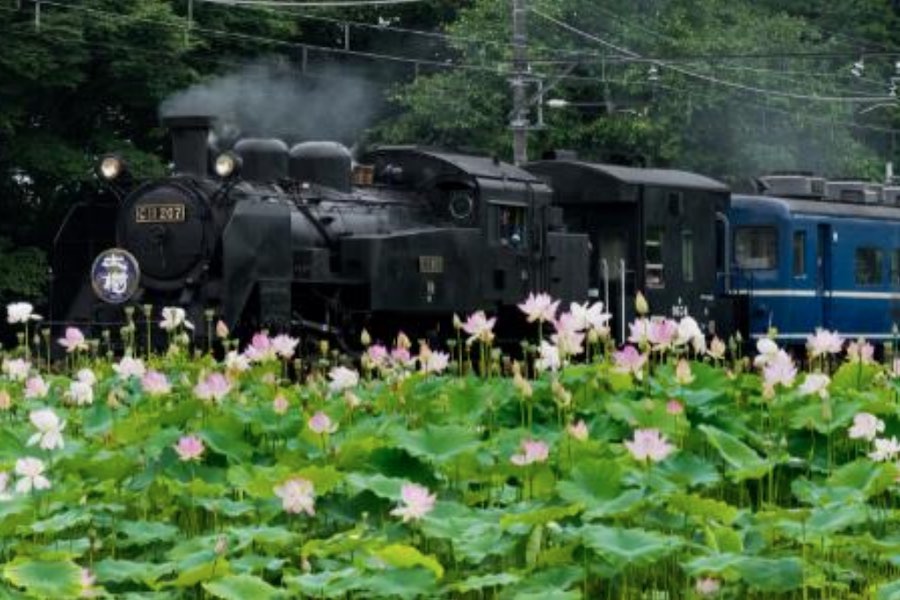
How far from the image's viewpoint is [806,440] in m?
7.88

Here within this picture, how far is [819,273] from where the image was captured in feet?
94.0

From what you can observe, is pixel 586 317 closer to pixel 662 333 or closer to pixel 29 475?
pixel 662 333

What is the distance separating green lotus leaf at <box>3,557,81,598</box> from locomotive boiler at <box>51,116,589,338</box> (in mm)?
14219

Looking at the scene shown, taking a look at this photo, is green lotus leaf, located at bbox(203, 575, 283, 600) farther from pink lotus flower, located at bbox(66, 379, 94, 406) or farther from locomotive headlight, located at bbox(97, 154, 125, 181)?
locomotive headlight, located at bbox(97, 154, 125, 181)

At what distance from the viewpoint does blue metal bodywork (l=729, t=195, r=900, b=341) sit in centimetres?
2788

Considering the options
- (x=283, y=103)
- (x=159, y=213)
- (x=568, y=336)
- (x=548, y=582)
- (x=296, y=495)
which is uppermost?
(x=283, y=103)

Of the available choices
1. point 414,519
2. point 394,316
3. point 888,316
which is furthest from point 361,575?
point 888,316

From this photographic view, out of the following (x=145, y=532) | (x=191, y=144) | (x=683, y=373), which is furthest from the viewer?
(x=191, y=144)

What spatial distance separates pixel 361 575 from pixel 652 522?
113 cm

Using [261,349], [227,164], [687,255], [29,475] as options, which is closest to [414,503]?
[29,475]

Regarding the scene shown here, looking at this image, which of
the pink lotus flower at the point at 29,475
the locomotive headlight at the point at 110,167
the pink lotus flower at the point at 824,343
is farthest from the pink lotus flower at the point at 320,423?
the locomotive headlight at the point at 110,167

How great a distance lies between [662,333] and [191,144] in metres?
13.9

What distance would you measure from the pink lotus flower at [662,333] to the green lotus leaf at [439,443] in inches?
60.9

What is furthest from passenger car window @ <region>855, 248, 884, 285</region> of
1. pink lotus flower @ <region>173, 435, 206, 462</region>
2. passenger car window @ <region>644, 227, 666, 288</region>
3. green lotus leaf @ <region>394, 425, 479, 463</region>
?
pink lotus flower @ <region>173, 435, 206, 462</region>
